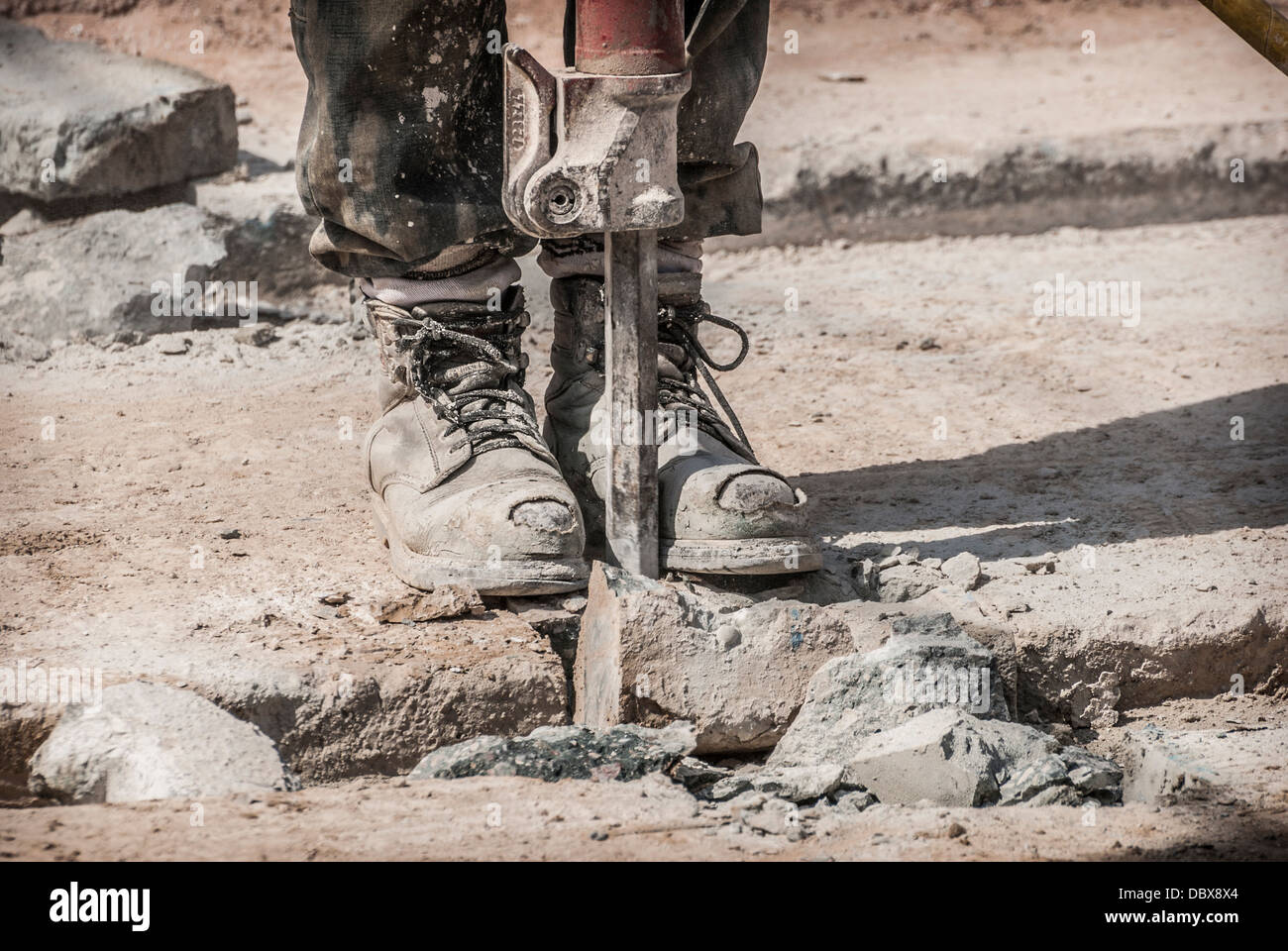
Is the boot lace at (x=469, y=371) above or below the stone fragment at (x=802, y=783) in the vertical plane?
above

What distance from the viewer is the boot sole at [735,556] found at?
7.23 feet

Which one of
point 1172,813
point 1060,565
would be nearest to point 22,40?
point 1060,565

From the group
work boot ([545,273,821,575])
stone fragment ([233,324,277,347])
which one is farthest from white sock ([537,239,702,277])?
stone fragment ([233,324,277,347])

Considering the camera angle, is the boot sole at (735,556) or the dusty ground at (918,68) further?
the dusty ground at (918,68)

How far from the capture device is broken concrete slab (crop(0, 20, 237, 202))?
420cm

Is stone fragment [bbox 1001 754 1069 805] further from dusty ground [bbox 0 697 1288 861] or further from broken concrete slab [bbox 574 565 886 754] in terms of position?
broken concrete slab [bbox 574 565 886 754]

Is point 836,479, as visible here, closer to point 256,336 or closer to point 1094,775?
point 1094,775

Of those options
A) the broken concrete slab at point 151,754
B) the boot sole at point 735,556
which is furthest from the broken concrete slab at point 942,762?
the broken concrete slab at point 151,754

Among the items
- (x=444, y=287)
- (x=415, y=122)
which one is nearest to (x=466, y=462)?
(x=444, y=287)

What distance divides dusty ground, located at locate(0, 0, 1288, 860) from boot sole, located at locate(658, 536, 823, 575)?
0.28m

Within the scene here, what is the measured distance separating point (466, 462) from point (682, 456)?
1.16ft

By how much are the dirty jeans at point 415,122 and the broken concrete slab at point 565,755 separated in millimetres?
842

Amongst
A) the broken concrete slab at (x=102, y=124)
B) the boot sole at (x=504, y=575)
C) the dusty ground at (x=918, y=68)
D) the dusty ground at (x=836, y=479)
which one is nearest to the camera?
the dusty ground at (x=836, y=479)

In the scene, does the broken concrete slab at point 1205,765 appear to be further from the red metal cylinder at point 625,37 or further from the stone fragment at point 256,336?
the stone fragment at point 256,336
